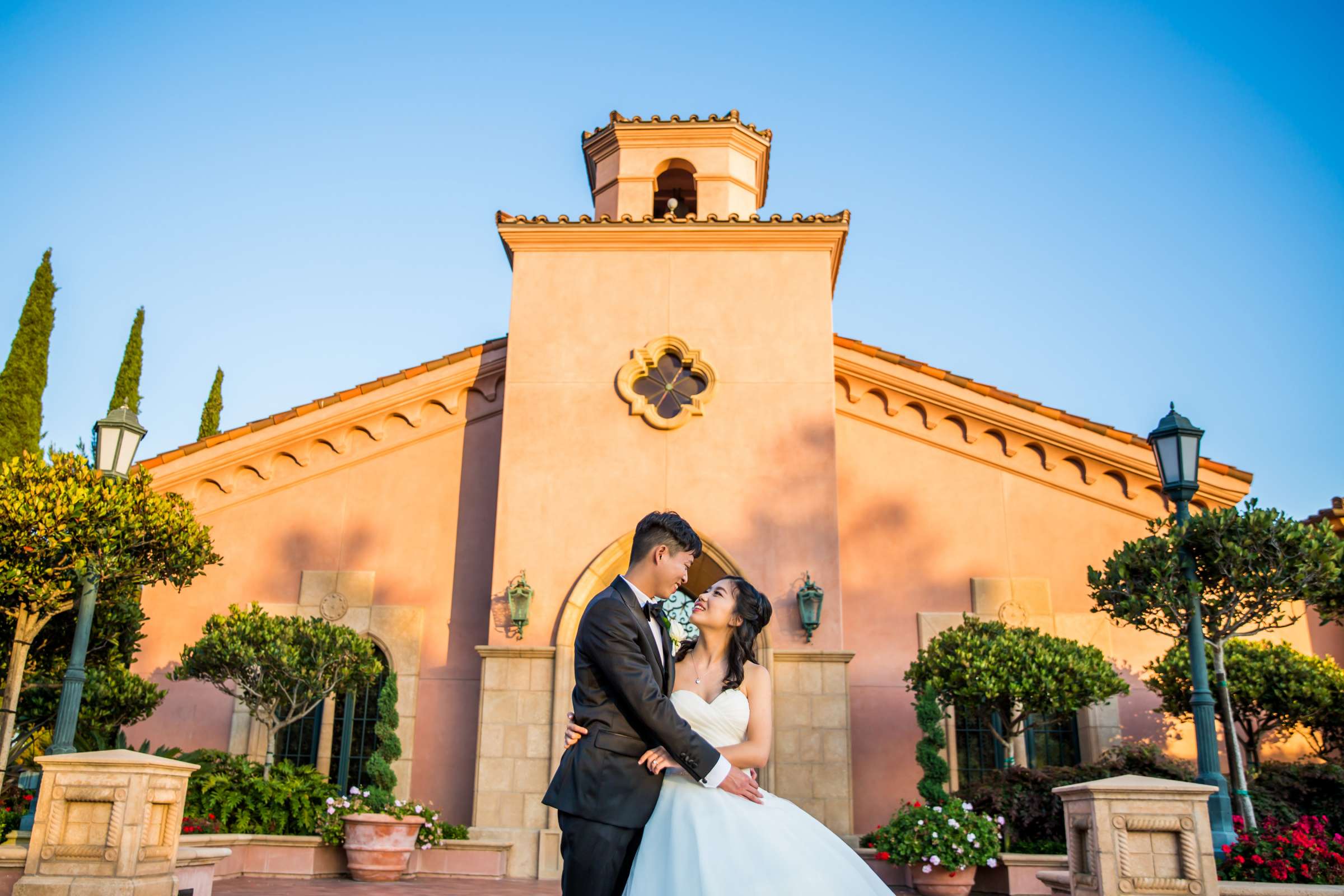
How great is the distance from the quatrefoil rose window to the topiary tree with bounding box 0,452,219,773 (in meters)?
6.23

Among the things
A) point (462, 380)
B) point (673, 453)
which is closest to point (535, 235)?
point (462, 380)

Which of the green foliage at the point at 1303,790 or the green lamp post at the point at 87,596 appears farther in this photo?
the green foliage at the point at 1303,790

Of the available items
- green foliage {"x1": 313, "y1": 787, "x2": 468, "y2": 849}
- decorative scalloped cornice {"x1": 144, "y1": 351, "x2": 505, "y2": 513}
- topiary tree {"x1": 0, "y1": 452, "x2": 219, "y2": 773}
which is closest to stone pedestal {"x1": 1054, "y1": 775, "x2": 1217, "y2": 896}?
green foliage {"x1": 313, "y1": 787, "x2": 468, "y2": 849}

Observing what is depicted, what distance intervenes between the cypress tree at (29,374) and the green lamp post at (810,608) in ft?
62.5

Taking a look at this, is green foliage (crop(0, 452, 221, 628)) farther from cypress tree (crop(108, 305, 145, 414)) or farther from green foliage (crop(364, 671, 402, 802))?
cypress tree (crop(108, 305, 145, 414))

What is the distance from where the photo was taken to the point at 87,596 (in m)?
10.8

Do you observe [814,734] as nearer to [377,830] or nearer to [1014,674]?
[1014,674]

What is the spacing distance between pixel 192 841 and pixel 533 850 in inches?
160

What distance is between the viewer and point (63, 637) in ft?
44.6

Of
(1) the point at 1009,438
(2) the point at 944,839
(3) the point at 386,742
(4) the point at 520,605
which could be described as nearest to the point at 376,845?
(3) the point at 386,742

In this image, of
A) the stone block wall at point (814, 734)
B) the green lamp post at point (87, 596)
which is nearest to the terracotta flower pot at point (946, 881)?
the stone block wall at point (814, 734)

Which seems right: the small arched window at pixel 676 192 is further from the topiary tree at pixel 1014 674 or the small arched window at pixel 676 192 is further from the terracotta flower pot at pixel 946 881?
the terracotta flower pot at pixel 946 881

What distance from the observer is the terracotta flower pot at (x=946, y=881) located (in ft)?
40.1

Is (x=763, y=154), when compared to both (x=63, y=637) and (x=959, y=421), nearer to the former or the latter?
(x=959, y=421)
